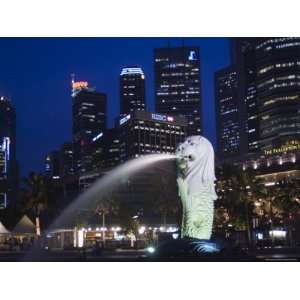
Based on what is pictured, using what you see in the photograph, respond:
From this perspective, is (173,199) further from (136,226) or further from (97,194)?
(97,194)

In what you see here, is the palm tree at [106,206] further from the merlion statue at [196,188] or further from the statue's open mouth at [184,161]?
the statue's open mouth at [184,161]

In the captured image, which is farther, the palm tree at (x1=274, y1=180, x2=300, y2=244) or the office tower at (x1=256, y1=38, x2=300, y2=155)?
the office tower at (x1=256, y1=38, x2=300, y2=155)

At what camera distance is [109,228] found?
89.8 metres

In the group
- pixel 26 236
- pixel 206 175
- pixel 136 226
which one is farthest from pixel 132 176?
pixel 206 175

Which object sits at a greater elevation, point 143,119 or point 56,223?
point 143,119

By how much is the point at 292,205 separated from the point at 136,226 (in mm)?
21413

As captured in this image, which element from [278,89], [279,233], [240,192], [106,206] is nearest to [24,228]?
[106,206]

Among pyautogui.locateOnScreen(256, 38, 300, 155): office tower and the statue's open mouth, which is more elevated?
pyautogui.locateOnScreen(256, 38, 300, 155): office tower

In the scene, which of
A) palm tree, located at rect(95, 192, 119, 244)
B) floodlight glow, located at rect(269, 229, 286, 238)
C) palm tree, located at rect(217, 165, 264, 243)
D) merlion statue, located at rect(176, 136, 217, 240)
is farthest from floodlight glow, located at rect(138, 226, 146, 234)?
merlion statue, located at rect(176, 136, 217, 240)

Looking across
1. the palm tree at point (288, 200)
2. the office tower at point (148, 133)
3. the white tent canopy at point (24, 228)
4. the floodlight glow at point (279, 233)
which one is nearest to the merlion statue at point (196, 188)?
the white tent canopy at point (24, 228)

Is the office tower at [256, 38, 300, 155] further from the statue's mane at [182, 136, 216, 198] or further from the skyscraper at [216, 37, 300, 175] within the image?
the statue's mane at [182, 136, 216, 198]

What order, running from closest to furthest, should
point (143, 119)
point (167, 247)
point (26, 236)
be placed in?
point (167, 247) → point (26, 236) → point (143, 119)

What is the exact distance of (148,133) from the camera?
150m

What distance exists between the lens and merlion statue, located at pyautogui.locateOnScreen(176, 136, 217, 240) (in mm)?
31031
